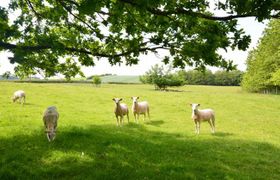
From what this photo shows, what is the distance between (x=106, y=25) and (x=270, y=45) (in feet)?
231

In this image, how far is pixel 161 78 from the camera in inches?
3391

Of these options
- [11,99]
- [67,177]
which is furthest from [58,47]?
[11,99]

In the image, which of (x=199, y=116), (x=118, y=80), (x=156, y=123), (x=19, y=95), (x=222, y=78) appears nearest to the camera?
(x=199, y=116)

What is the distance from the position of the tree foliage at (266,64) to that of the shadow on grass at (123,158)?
57.8 meters

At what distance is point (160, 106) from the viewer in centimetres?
4112

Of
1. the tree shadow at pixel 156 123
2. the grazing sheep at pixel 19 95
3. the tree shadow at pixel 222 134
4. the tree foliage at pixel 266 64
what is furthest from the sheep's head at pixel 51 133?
the tree foliage at pixel 266 64

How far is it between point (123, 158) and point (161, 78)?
7348 centimetres

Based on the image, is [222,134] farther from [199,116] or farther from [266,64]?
[266,64]

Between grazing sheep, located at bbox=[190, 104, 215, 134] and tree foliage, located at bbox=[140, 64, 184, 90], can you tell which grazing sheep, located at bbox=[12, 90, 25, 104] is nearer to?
grazing sheep, located at bbox=[190, 104, 215, 134]

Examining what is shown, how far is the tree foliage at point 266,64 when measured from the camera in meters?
71.9

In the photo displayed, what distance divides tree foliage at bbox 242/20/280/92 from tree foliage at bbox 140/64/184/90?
1723 cm

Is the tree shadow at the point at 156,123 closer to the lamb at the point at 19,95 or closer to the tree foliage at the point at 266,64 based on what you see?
the lamb at the point at 19,95

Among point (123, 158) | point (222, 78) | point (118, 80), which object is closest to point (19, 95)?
point (123, 158)

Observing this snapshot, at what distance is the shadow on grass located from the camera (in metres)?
11.3
